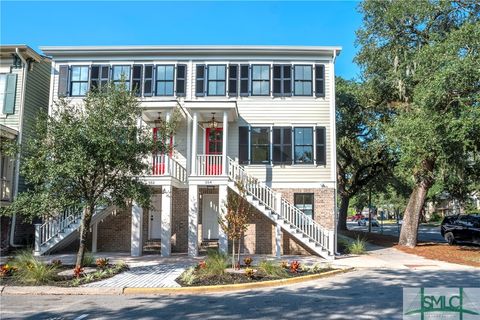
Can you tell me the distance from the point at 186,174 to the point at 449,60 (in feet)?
36.4

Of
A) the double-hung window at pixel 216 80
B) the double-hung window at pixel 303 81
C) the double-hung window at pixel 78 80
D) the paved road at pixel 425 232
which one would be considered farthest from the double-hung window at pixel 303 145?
the paved road at pixel 425 232

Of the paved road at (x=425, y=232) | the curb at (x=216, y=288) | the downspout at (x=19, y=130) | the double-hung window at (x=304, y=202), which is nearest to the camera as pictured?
the curb at (x=216, y=288)

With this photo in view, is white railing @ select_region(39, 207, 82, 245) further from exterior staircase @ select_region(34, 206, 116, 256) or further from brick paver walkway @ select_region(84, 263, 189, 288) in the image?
brick paver walkway @ select_region(84, 263, 189, 288)

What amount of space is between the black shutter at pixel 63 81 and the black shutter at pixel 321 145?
10951 millimetres

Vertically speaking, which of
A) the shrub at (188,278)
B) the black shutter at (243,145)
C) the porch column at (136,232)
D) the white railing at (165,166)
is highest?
the black shutter at (243,145)

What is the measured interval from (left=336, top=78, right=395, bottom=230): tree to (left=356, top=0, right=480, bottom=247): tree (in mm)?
1452

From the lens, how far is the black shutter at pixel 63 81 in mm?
18844

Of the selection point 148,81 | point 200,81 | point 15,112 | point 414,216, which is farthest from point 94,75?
point 414,216

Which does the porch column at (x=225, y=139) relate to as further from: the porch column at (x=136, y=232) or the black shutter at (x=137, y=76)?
the black shutter at (x=137, y=76)

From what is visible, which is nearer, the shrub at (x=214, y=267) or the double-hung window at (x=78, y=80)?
the shrub at (x=214, y=267)

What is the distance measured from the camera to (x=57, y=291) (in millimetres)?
10086

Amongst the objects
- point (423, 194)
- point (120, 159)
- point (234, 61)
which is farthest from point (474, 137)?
point (120, 159)

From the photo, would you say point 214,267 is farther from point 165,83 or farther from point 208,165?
point 165,83

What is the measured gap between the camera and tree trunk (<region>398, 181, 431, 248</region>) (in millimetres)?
20562
